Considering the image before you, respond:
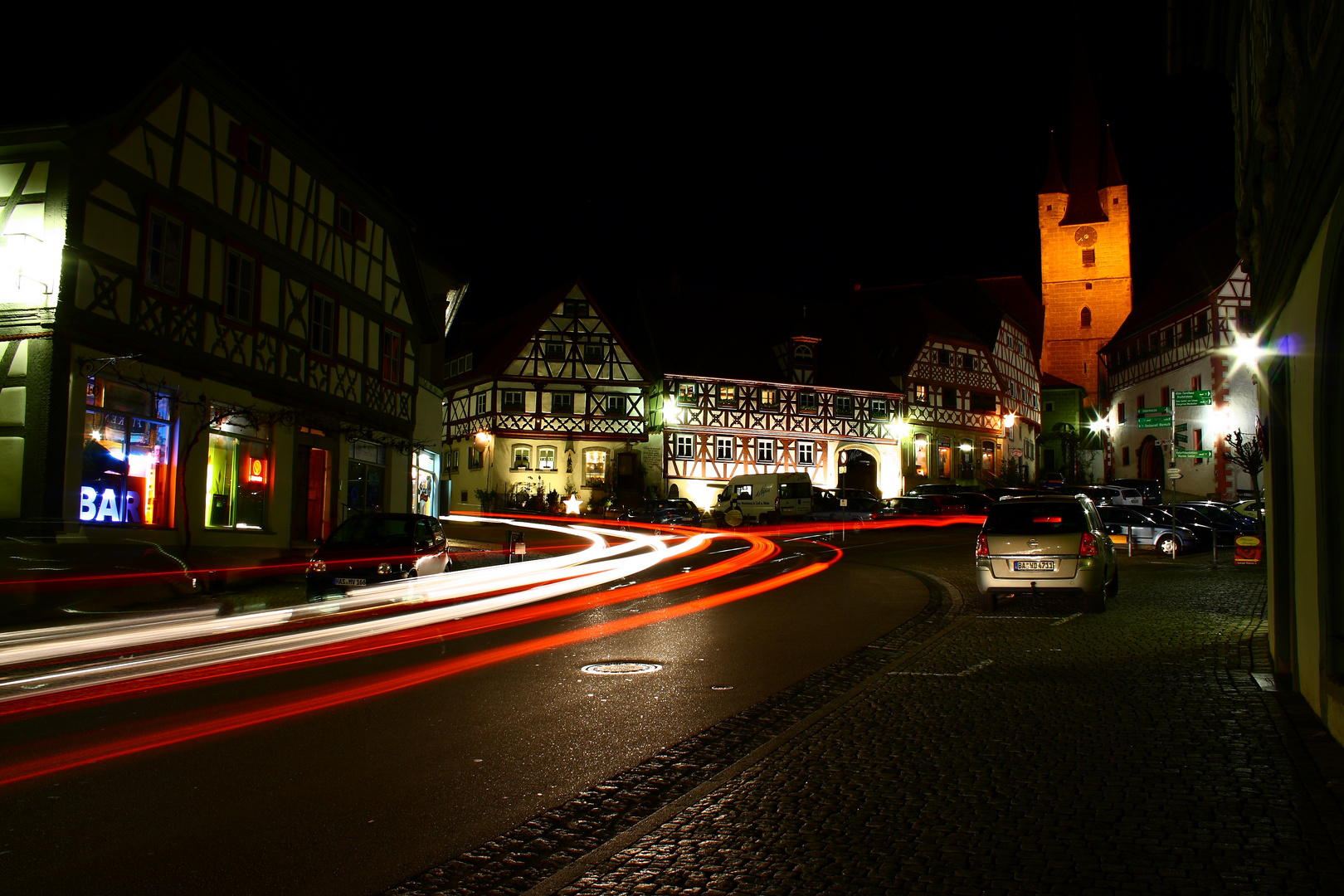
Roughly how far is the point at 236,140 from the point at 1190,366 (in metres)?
49.3

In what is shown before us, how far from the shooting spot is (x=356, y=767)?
6.26 m

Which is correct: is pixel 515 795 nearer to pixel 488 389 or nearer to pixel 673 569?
pixel 673 569

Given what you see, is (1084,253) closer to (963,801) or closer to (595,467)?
(595,467)

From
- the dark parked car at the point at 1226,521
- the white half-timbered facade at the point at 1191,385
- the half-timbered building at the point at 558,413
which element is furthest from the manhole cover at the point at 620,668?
the half-timbered building at the point at 558,413

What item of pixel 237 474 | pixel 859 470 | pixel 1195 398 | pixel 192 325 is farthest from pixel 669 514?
pixel 192 325

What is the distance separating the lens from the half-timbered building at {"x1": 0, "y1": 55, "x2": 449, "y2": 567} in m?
16.2

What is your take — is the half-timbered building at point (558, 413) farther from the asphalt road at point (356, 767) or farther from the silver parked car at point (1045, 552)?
the asphalt road at point (356, 767)

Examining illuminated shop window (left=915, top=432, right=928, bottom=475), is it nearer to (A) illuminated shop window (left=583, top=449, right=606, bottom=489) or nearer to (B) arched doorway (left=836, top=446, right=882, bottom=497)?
(B) arched doorway (left=836, top=446, right=882, bottom=497)

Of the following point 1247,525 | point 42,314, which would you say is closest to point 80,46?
point 42,314

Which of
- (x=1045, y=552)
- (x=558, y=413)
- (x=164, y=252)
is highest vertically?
(x=164, y=252)

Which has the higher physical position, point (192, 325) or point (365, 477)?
point (192, 325)

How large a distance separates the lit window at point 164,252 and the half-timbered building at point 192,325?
3 cm

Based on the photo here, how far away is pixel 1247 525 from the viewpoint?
30.6 meters

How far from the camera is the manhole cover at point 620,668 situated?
9.55 m
